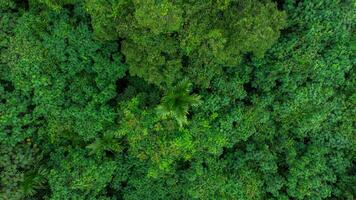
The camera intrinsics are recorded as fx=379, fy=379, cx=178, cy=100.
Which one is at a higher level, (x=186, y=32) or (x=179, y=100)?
(x=186, y=32)

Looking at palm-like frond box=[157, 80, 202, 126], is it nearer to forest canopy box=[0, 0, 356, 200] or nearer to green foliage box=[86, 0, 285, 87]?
forest canopy box=[0, 0, 356, 200]

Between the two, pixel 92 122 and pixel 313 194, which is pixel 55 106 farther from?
pixel 313 194

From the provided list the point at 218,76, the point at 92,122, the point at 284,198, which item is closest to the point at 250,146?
the point at 284,198

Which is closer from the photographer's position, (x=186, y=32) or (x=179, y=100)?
(x=186, y=32)

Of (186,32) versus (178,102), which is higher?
(186,32)

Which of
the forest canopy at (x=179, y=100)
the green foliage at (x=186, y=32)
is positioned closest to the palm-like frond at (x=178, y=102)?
the forest canopy at (x=179, y=100)

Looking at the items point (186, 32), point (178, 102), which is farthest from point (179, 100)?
point (186, 32)

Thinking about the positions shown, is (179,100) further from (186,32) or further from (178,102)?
(186,32)

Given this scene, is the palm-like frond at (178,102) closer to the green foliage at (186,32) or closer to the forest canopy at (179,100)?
the forest canopy at (179,100)
